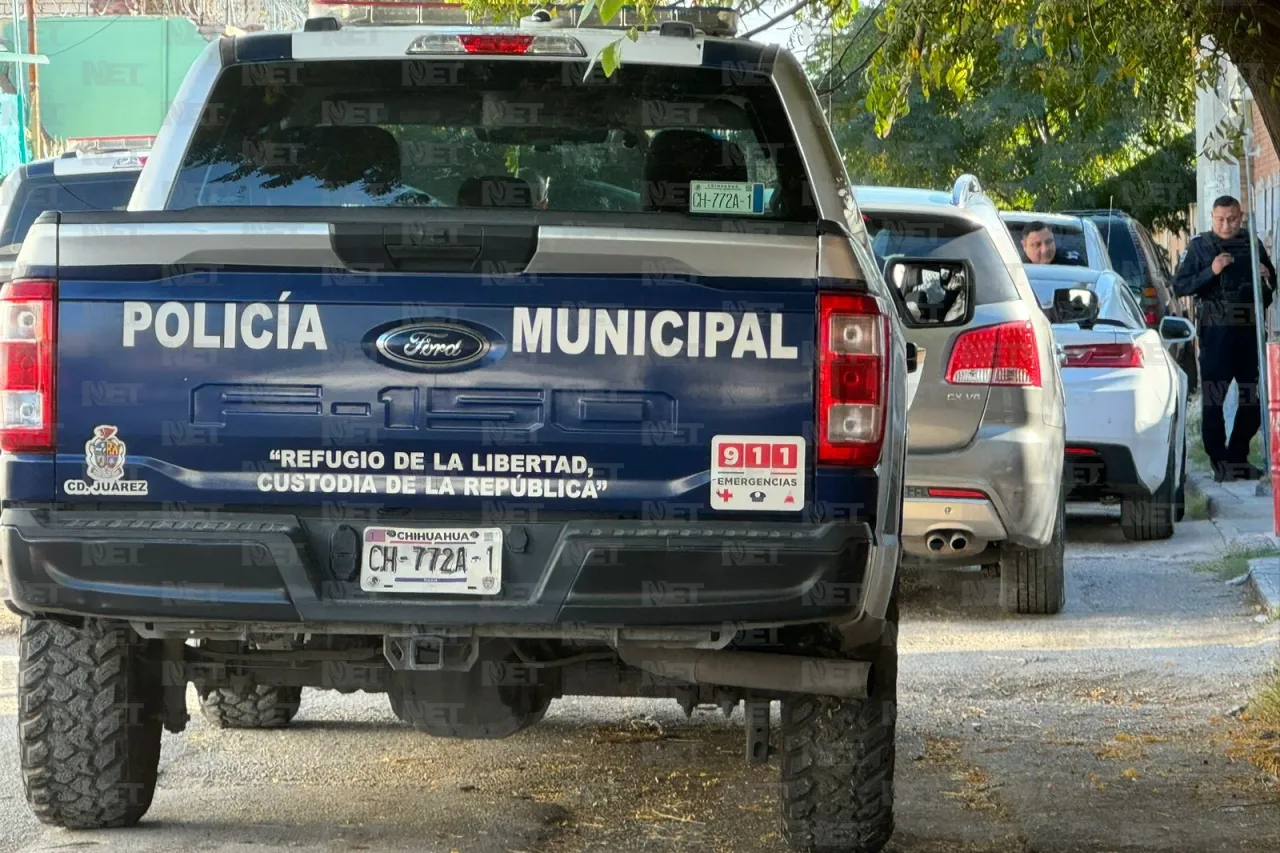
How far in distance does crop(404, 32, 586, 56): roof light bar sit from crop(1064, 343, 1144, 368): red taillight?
6827mm

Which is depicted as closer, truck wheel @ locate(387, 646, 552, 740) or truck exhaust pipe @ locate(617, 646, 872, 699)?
truck exhaust pipe @ locate(617, 646, 872, 699)

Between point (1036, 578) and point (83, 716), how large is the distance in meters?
5.41

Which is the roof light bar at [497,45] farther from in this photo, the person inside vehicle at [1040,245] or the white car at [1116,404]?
the person inside vehicle at [1040,245]

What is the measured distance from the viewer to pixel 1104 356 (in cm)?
1155

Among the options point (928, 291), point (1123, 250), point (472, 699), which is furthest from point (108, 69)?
point (472, 699)

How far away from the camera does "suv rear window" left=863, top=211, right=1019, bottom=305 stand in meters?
8.62

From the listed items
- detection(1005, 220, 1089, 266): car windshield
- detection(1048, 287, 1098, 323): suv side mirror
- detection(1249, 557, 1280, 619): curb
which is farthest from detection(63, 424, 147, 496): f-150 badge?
detection(1005, 220, 1089, 266): car windshield

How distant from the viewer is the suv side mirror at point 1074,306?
32.9 ft

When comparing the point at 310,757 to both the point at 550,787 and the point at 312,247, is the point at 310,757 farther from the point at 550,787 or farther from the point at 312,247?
the point at 312,247

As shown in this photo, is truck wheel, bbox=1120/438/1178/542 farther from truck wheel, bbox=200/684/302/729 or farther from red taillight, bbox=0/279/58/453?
red taillight, bbox=0/279/58/453

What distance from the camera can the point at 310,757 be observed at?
6.51 metres

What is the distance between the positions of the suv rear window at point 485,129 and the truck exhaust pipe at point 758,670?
3.69 ft

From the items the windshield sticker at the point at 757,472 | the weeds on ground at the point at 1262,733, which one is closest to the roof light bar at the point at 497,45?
the windshield sticker at the point at 757,472

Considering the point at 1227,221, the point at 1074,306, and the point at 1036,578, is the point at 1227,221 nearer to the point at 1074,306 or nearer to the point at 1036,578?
the point at 1074,306
